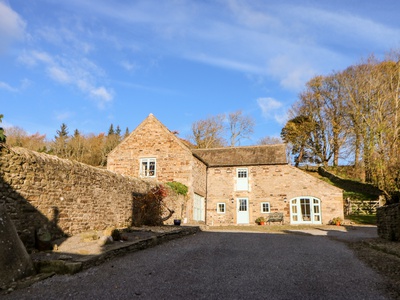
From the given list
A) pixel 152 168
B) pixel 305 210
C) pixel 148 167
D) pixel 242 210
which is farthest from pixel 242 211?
pixel 148 167

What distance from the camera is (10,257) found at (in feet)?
19.7

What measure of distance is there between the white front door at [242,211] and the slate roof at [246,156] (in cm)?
318

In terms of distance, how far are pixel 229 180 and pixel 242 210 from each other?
2799 millimetres

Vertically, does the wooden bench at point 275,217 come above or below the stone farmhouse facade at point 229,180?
below

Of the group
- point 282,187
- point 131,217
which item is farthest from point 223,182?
point 131,217

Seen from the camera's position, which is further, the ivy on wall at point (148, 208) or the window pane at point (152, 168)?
the window pane at point (152, 168)

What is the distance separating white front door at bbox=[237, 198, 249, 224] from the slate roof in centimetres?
318

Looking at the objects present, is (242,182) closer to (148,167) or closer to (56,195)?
(148,167)

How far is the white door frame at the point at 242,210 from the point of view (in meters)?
25.7

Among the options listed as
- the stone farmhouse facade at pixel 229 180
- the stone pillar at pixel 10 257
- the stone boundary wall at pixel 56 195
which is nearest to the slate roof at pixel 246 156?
the stone farmhouse facade at pixel 229 180

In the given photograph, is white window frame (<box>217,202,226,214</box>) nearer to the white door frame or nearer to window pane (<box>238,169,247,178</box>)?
the white door frame

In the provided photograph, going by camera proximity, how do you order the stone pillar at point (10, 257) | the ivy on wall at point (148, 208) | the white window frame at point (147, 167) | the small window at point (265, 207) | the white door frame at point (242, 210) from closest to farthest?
the stone pillar at point (10, 257) < the ivy on wall at point (148, 208) < the white window frame at point (147, 167) < the small window at point (265, 207) < the white door frame at point (242, 210)

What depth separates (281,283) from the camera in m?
6.11

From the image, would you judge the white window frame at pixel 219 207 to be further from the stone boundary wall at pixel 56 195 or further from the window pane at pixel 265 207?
the stone boundary wall at pixel 56 195
